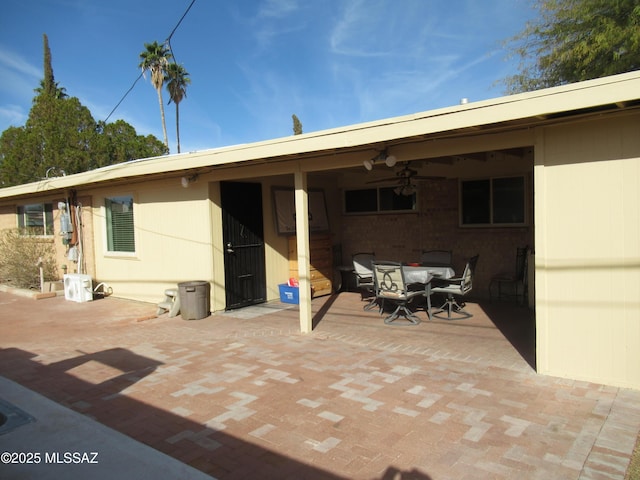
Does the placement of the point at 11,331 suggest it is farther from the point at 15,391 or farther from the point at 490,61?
the point at 490,61

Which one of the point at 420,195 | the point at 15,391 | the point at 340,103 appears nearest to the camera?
the point at 15,391

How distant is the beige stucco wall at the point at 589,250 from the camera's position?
161 inches

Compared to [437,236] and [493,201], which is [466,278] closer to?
[493,201]

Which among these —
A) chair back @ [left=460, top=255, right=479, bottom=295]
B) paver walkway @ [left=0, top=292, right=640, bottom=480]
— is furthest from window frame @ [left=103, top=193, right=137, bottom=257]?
chair back @ [left=460, top=255, right=479, bottom=295]

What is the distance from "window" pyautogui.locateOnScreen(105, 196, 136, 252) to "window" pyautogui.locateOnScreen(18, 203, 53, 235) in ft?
10.1

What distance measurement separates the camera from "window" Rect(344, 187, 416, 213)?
9.89m

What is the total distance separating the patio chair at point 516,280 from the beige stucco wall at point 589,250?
3.31m

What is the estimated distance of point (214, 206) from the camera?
824cm

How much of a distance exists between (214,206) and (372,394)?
5094 millimetres

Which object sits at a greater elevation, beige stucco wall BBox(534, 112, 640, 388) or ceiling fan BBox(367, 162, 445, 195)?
ceiling fan BBox(367, 162, 445, 195)

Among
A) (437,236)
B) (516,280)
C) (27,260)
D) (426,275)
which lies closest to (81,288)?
(27,260)

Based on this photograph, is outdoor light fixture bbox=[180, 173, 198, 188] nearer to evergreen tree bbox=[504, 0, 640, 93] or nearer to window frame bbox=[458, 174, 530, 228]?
window frame bbox=[458, 174, 530, 228]

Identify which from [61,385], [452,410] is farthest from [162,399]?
[452,410]

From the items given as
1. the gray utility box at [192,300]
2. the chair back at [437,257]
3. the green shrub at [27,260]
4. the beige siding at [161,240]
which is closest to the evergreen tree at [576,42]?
the chair back at [437,257]
